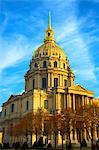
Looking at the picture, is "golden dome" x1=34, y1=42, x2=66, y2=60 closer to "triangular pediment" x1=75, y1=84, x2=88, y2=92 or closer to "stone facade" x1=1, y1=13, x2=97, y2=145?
"stone facade" x1=1, y1=13, x2=97, y2=145

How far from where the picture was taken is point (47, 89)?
91812 mm

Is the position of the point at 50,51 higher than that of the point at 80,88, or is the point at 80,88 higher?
the point at 50,51

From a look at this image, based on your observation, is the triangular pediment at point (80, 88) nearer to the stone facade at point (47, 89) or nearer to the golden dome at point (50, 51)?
the stone facade at point (47, 89)

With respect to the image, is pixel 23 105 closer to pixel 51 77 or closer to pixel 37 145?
pixel 51 77

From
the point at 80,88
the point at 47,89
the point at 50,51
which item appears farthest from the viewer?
the point at 50,51

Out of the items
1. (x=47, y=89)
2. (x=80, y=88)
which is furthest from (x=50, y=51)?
(x=80, y=88)

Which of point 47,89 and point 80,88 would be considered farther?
point 47,89

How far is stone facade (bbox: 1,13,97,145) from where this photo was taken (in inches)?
3420

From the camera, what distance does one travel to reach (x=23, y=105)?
298ft

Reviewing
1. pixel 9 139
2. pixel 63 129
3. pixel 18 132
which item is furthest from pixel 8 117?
pixel 63 129

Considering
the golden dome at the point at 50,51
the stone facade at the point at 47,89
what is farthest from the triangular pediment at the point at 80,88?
the golden dome at the point at 50,51

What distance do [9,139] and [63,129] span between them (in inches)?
1321

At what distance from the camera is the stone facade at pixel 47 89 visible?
285 feet

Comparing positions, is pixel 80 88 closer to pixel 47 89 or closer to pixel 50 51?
pixel 47 89
